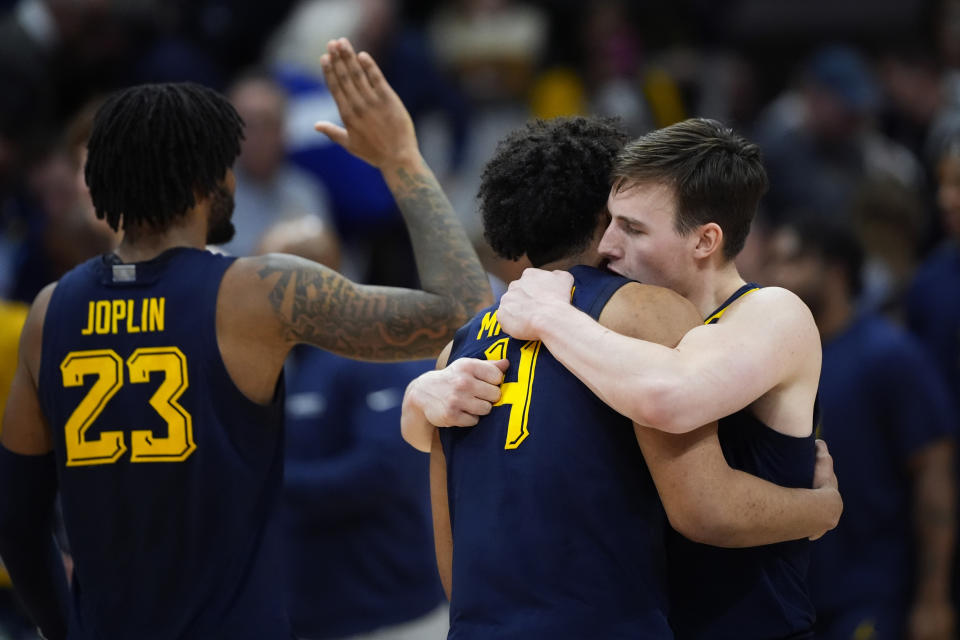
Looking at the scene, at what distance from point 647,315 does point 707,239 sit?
0.92ft

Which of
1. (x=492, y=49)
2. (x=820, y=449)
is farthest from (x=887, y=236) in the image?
(x=820, y=449)

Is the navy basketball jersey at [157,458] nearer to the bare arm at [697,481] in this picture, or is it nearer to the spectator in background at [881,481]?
the bare arm at [697,481]

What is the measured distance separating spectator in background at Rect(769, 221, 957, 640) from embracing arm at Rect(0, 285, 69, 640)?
3.38m

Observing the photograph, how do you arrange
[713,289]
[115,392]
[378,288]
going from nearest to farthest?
1. [713,289]
2. [115,392]
3. [378,288]

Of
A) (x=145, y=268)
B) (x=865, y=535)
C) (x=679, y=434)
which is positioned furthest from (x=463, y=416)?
(x=865, y=535)

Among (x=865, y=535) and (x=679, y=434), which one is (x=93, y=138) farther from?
(x=865, y=535)

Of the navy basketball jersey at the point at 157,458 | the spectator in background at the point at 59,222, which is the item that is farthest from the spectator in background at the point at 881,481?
the navy basketball jersey at the point at 157,458

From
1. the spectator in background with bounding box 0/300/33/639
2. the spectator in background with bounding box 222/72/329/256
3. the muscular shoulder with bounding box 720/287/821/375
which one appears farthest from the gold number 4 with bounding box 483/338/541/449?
the spectator in background with bounding box 222/72/329/256

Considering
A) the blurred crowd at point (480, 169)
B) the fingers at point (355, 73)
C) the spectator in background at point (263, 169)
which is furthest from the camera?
the spectator in background at point (263, 169)

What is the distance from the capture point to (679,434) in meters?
2.71

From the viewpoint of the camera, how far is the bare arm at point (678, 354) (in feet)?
8.63

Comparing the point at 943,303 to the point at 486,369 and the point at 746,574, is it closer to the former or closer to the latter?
the point at 746,574

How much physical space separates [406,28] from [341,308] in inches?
266

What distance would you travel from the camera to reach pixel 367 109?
349cm
